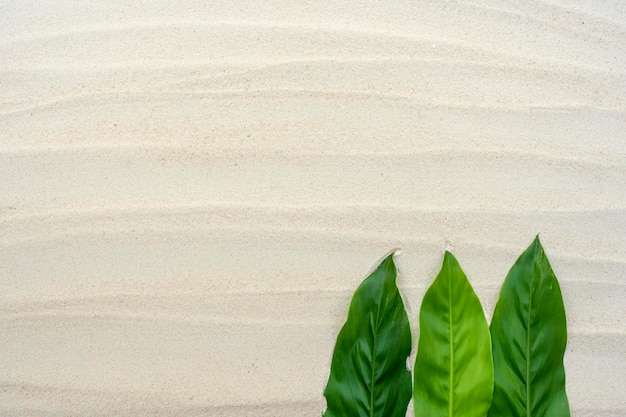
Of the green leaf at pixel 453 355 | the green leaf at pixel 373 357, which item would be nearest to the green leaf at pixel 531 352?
the green leaf at pixel 453 355

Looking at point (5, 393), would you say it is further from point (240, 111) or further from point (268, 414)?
point (240, 111)

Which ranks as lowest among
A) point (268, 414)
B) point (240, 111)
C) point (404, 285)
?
point (268, 414)

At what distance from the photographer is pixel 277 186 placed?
3.51ft

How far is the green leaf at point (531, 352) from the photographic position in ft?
3.22

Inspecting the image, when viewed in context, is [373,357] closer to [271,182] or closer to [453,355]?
[453,355]

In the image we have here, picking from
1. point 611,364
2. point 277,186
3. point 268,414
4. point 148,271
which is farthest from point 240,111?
point 611,364

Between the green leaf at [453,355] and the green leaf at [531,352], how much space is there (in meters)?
0.03

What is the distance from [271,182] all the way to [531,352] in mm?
568

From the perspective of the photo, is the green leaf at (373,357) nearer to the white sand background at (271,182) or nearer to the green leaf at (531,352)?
the white sand background at (271,182)

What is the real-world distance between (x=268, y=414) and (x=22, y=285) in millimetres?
533

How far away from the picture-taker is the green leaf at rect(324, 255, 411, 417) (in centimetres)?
99

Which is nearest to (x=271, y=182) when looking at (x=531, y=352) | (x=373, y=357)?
(x=373, y=357)

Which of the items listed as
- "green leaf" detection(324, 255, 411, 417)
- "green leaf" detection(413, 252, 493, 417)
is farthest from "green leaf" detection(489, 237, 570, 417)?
"green leaf" detection(324, 255, 411, 417)

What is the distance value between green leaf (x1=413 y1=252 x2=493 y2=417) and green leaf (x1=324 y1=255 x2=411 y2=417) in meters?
0.03
